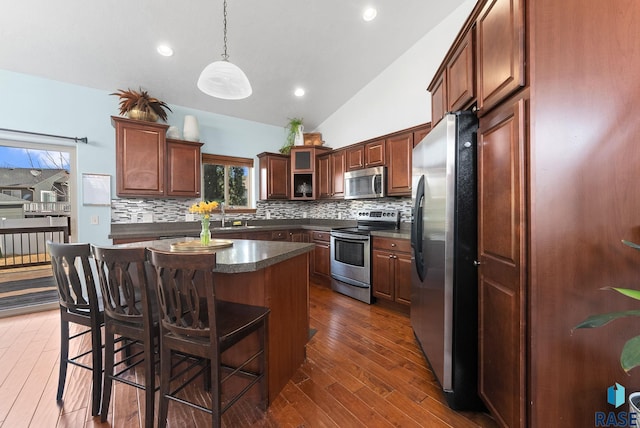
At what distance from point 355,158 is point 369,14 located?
176 cm

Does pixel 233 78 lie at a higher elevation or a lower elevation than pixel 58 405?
higher

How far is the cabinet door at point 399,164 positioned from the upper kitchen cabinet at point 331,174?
3.04 feet

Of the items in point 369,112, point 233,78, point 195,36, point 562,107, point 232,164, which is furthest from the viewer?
point 232,164

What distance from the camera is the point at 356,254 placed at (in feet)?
11.4

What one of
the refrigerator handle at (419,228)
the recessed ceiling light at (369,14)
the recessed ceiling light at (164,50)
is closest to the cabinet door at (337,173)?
the recessed ceiling light at (369,14)

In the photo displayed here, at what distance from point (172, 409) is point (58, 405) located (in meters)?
0.72

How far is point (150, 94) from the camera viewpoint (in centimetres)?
364

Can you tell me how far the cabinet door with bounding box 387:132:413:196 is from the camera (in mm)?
3318

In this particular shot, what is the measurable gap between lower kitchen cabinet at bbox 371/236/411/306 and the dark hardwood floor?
52cm

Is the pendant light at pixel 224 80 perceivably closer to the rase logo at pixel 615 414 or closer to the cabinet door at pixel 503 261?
the cabinet door at pixel 503 261

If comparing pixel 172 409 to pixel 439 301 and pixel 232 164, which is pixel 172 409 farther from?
pixel 232 164

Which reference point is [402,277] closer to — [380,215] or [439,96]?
[380,215]

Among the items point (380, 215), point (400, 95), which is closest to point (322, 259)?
point (380, 215)

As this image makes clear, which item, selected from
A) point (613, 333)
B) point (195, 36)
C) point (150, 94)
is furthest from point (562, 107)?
point (150, 94)
